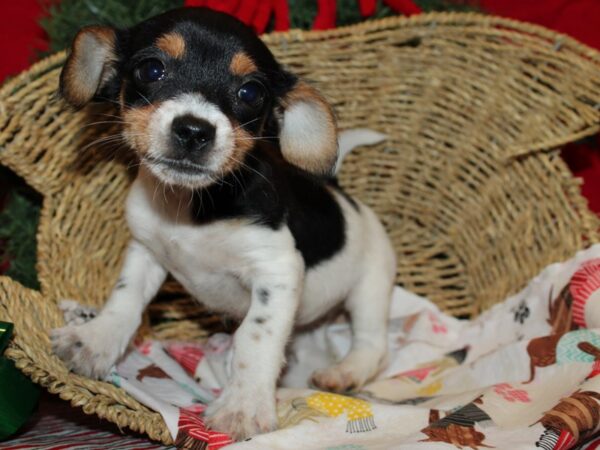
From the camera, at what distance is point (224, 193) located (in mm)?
2732

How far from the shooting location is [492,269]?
3.78 meters

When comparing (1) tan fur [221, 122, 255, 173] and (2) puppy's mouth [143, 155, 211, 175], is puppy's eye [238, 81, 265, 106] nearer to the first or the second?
(1) tan fur [221, 122, 255, 173]

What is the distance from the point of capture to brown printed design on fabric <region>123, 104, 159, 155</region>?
7.85 ft

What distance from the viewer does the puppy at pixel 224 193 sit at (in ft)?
7.93

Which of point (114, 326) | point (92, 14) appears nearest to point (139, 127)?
point (114, 326)

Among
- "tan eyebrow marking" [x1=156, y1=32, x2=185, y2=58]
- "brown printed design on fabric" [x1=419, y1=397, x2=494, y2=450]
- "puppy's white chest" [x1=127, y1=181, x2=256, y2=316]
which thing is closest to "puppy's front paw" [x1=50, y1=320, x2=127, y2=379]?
"puppy's white chest" [x1=127, y1=181, x2=256, y2=316]

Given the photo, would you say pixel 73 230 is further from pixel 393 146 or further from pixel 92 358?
pixel 393 146

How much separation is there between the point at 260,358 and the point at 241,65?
0.98 m

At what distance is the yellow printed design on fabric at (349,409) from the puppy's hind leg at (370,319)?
0.59 m

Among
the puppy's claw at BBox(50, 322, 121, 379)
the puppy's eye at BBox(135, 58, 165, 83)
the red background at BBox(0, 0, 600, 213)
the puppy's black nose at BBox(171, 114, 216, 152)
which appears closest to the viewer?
the puppy's black nose at BBox(171, 114, 216, 152)

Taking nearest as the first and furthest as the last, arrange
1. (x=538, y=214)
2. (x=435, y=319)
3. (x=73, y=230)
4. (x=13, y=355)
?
(x=13, y=355) < (x=73, y=230) < (x=538, y=214) < (x=435, y=319)

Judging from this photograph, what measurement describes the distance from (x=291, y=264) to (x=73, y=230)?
1.10 meters

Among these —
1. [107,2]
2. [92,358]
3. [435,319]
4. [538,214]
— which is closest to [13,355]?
[92,358]

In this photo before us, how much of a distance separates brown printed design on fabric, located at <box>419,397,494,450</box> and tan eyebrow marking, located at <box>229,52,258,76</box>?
129 cm
